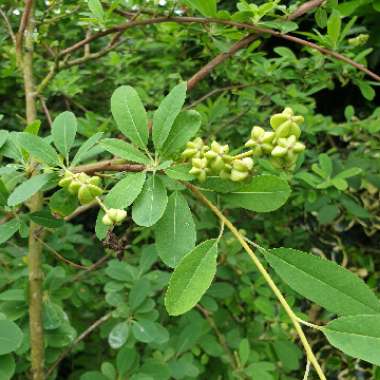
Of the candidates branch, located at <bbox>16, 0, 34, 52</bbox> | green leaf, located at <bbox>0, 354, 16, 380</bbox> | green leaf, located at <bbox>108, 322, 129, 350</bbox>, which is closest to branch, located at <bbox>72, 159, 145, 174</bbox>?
green leaf, located at <bbox>0, 354, 16, 380</bbox>


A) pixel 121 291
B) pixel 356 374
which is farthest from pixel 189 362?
pixel 356 374

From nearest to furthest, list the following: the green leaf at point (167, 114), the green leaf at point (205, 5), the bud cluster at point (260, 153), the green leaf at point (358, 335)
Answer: the green leaf at point (358, 335), the bud cluster at point (260, 153), the green leaf at point (167, 114), the green leaf at point (205, 5)

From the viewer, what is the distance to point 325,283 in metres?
0.67

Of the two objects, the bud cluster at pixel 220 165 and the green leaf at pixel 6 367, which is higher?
the bud cluster at pixel 220 165

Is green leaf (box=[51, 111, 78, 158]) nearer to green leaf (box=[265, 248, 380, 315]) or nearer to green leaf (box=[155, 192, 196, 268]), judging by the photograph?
green leaf (box=[155, 192, 196, 268])

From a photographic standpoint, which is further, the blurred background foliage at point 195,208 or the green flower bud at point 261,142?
the blurred background foliage at point 195,208

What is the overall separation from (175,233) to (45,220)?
13.6 inches

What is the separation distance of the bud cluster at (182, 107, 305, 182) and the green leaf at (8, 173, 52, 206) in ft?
0.85

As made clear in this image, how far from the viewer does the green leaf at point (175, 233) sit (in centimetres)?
74

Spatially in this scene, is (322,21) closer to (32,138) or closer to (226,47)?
(226,47)

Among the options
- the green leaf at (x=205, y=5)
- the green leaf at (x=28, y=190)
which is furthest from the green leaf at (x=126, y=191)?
the green leaf at (x=205, y=5)

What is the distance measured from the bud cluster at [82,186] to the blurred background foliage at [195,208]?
325 millimetres

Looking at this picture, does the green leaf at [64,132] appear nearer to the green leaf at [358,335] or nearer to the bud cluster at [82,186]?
the bud cluster at [82,186]

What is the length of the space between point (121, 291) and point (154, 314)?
0.69 feet
